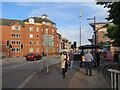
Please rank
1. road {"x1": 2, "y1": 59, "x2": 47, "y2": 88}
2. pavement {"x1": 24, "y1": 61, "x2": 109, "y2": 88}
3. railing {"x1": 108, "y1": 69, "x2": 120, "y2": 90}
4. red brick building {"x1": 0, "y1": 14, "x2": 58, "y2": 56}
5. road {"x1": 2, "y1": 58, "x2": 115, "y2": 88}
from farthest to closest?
red brick building {"x1": 0, "y1": 14, "x2": 58, "y2": 56}, road {"x1": 2, "y1": 59, "x2": 47, "y2": 88}, road {"x1": 2, "y1": 58, "x2": 115, "y2": 88}, pavement {"x1": 24, "y1": 61, "x2": 109, "y2": 88}, railing {"x1": 108, "y1": 69, "x2": 120, "y2": 90}

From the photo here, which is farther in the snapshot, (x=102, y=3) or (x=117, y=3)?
(x=102, y=3)

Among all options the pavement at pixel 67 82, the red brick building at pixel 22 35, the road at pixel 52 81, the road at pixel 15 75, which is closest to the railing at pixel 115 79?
the road at pixel 52 81

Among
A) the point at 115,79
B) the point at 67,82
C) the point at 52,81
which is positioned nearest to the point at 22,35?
the point at 52,81

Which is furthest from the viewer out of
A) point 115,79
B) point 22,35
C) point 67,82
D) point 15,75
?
point 22,35

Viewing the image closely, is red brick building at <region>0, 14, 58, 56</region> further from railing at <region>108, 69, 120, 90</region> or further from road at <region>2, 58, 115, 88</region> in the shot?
railing at <region>108, 69, 120, 90</region>

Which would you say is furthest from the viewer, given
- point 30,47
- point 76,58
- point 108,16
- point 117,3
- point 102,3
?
point 30,47

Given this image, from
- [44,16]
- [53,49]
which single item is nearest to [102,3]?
[53,49]

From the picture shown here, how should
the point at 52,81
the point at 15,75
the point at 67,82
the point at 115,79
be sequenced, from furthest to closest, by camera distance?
the point at 15,75 → the point at 52,81 → the point at 67,82 → the point at 115,79

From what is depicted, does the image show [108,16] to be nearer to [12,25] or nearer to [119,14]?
[119,14]

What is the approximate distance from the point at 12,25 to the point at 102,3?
48.0 m

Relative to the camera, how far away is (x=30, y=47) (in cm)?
5694

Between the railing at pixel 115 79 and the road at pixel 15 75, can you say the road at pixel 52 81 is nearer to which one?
the road at pixel 15 75

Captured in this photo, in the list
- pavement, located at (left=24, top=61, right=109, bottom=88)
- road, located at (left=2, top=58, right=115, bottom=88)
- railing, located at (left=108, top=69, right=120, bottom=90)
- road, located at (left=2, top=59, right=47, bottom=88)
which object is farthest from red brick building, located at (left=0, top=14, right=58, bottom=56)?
railing, located at (left=108, top=69, right=120, bottom=90)

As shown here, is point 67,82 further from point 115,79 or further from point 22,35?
point 22,35
